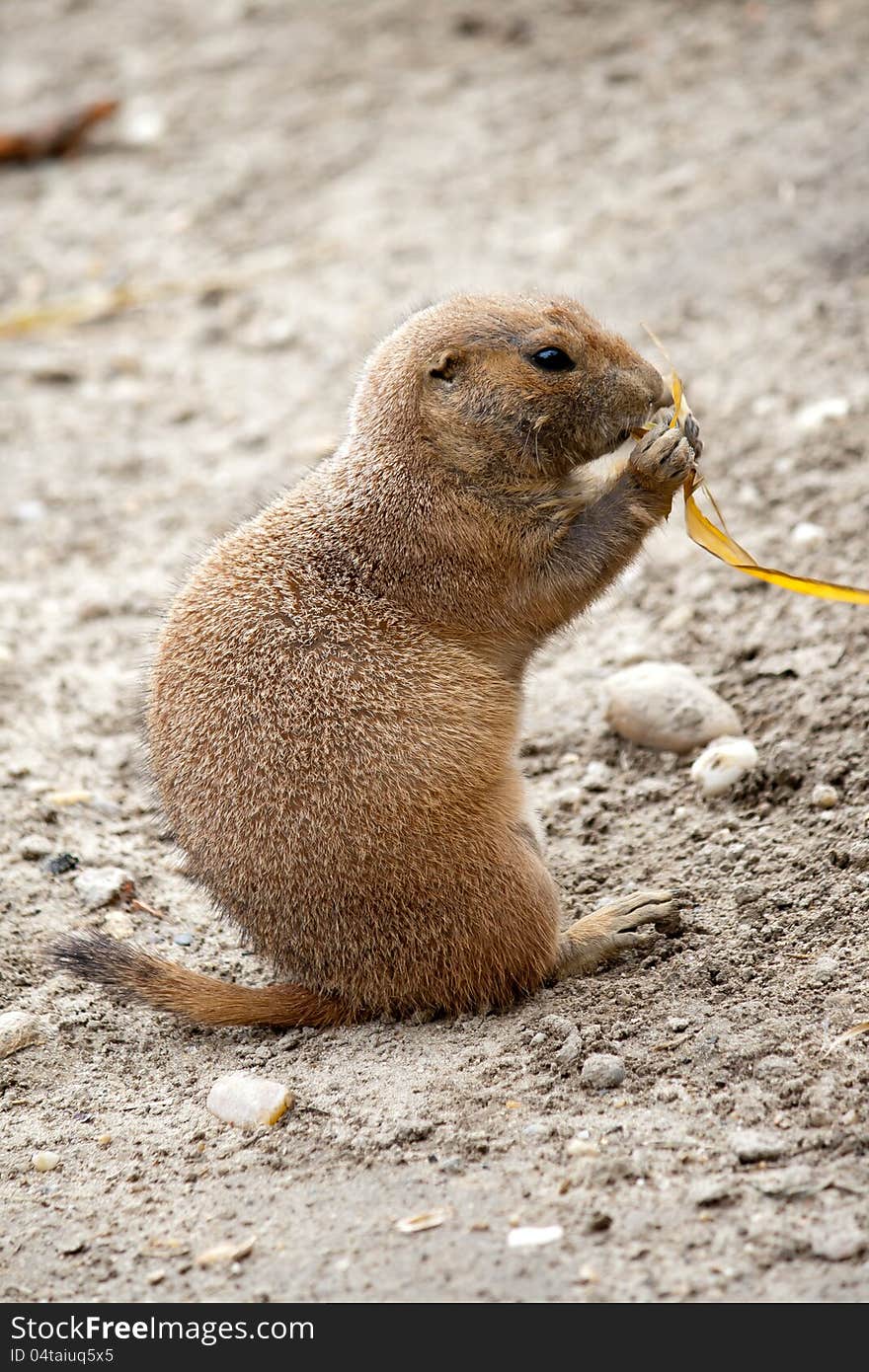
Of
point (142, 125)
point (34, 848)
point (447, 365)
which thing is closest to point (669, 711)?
point (447, 365)

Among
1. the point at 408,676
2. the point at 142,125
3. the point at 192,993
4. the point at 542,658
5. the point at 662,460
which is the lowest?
the point at 542,658

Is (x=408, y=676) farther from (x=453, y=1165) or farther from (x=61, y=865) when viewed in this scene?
(x=61, y=865)

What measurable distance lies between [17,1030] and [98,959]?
13.7 inches

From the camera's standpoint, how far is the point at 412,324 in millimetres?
4363

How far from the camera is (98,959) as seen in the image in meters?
3.88

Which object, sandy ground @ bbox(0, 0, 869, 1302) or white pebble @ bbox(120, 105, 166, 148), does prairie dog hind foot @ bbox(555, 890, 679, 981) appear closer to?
sandy ground @ bbox(0, 0, 869, 1302)

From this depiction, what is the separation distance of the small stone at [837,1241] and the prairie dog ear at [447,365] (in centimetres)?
242

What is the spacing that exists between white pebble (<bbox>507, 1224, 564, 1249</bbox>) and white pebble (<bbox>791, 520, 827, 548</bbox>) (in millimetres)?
3164

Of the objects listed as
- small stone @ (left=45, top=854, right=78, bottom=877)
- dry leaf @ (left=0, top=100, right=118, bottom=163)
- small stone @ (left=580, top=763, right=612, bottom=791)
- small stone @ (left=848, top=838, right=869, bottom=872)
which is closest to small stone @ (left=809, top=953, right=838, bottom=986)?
small stone @ (left=848, top=838, right=869, bottom=872)

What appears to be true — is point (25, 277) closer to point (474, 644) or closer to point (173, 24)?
point (173, 24)

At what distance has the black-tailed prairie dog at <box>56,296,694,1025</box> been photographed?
367cm

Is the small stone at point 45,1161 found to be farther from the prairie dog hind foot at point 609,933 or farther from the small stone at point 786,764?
the small stone at point 786,764

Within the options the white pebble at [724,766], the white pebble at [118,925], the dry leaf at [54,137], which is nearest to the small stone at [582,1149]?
the white pebble at [724,766]

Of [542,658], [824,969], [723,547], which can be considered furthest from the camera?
[542,658]
